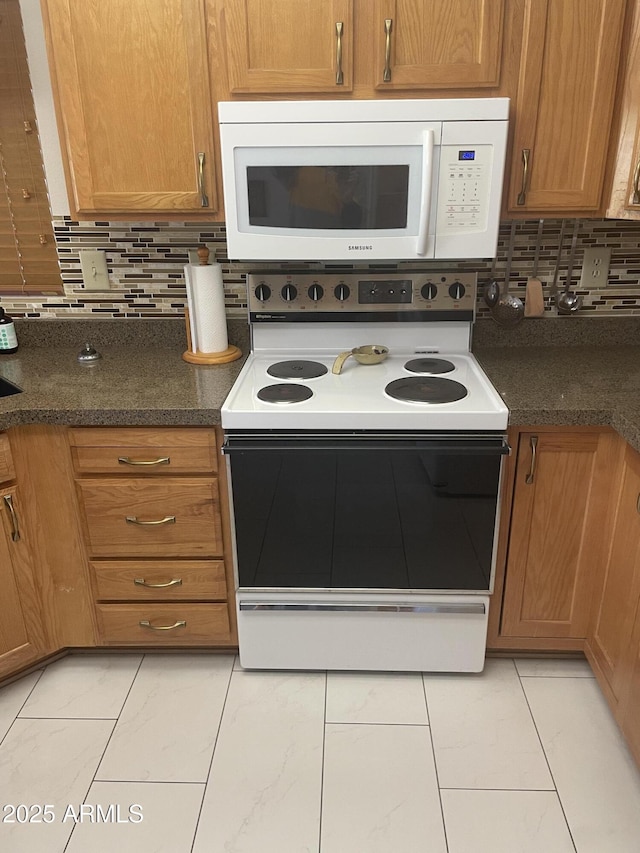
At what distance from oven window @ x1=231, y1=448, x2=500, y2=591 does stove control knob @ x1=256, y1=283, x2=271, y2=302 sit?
1.90 feet

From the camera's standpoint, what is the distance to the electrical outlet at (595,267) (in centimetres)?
201

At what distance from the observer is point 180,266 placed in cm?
208

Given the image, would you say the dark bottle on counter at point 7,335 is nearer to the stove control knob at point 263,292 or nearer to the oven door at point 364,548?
the stove control knob at point 263,292

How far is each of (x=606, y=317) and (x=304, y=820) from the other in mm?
1720

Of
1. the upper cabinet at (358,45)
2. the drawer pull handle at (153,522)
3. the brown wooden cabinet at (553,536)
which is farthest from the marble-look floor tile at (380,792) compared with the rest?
the upper cabinet at (358,45)

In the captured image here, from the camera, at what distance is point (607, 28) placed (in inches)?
60.3

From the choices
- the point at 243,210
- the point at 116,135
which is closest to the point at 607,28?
the point at 243,210

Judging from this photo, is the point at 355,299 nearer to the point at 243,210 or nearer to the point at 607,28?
the point at 243,210

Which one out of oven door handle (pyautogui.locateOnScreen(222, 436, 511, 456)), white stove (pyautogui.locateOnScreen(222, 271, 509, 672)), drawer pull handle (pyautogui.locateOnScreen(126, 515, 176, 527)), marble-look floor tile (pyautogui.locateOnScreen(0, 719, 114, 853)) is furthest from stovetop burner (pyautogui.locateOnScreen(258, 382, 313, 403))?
marble-look floor tile (pyautogui.locateOnScreen(0, 719, 114, 853))

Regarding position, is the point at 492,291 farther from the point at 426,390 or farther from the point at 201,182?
the point at 201,182

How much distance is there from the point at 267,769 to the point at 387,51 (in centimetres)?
183

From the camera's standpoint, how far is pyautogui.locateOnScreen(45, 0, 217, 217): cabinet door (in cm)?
156

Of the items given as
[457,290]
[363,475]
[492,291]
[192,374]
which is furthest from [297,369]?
[492,291]

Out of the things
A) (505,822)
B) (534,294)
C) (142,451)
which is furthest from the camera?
(534,294)
